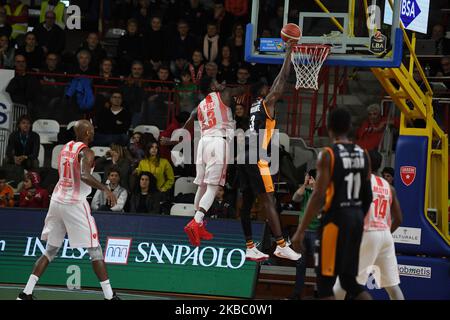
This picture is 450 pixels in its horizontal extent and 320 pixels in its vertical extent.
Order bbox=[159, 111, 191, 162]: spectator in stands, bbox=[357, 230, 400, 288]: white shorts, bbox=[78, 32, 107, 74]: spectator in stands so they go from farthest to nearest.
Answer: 1. bbox=[78, 32, 107, 74]: spectator in stands
2. bbox=[159, 111, 191, 162]: spectator in stands
3. bbox=[357, 230, 400, 288]: white shorts

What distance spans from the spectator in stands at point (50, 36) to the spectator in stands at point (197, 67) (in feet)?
9.48

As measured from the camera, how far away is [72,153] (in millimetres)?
10984

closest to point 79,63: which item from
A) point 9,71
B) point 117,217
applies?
point 9,71

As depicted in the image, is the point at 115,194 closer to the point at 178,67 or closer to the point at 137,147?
the point at 137,147

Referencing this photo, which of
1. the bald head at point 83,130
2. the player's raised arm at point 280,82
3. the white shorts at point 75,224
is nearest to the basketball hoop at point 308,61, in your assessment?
the player's raised arm at point 280,82

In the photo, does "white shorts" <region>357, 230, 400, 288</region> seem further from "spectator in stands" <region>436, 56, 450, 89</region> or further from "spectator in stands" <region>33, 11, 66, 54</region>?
"spectator in stands" <region>33, 11, 66, 54</region>

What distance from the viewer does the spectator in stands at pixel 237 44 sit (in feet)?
56.9

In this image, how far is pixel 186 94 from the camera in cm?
1680

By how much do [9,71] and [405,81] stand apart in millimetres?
8142

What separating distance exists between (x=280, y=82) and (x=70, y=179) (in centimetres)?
284

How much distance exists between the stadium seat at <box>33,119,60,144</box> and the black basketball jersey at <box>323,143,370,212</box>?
30.5 feet

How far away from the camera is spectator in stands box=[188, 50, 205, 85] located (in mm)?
16938

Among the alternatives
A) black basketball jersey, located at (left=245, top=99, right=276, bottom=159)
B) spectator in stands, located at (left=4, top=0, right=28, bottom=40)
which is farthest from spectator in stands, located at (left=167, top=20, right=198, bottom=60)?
black basketball jersey, located at (left=245, top=99, right=276, bottom=159)
